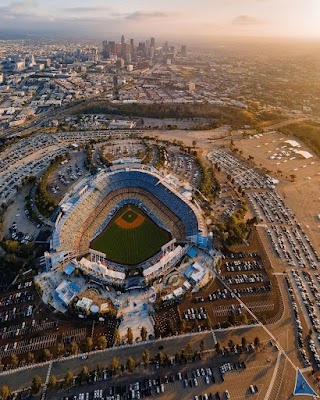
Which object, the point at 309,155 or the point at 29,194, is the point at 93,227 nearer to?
the point at 29,194

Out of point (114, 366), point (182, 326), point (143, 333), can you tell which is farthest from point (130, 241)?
point (114, 366)

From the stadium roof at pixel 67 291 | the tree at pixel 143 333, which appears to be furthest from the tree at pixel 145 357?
the stadium roof at pixel 67 291

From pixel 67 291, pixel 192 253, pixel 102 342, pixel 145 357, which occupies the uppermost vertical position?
pixel 192 253

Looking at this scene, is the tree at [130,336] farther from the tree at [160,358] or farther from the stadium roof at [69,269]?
the stadium roof at [69,269]

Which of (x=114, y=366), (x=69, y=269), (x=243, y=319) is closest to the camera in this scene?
(x=114, y=366)

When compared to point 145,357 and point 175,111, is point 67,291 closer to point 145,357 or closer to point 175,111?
point 145,357

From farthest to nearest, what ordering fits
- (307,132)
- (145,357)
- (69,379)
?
(307,132) < (145,357) < (69,379)
